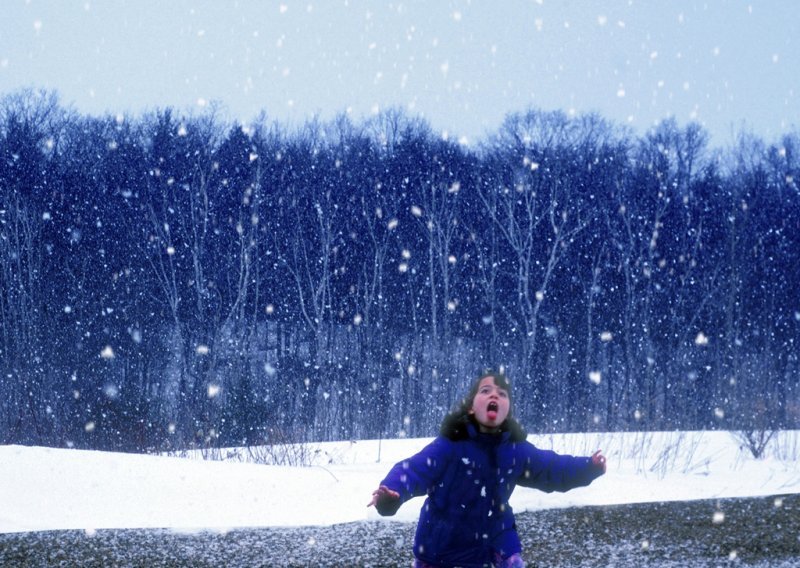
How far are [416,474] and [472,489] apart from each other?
267 mm

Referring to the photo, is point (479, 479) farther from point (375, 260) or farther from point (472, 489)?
point (375, 260)

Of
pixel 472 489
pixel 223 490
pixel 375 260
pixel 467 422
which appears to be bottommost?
pixel 223 490

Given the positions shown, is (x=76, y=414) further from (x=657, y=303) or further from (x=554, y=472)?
(x=657, y=303)

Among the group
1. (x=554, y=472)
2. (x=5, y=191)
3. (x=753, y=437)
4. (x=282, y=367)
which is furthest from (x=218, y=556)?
(x=5, y=191)

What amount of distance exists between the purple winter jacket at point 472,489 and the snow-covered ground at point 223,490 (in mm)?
3593

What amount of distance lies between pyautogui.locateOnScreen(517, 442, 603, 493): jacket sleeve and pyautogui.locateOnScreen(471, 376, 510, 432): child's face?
0.61 feet

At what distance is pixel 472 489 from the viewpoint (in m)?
3.80

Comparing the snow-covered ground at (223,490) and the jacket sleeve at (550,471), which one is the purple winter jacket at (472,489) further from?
the snow-covered ground at (223,490)

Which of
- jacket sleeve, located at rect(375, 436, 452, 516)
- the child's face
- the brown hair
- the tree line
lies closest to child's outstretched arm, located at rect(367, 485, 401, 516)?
jacket sleeve, located at rect(375, 436, 452, 516)

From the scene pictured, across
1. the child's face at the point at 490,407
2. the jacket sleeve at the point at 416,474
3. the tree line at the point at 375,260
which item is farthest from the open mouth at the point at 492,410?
the tree line at the point at 375,260

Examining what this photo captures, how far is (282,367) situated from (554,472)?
80.6 feet

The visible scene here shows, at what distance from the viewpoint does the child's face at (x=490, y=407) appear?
12.7ft

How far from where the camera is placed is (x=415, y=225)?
3059 cm

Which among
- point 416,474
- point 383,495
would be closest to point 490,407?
point 416,474
